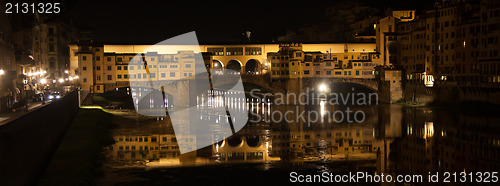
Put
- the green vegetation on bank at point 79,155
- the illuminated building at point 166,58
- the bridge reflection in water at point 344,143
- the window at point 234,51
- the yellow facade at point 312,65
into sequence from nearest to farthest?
1. the green vegetation on bank at point 79,155
2. the bridge reflection in water at point 344,143
3. the illuminated building at point 166,58
4. the yellow facade at point 312,65
5. the window at point 234,51

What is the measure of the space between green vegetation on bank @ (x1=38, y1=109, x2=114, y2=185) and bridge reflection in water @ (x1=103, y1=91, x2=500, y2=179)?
110 cm

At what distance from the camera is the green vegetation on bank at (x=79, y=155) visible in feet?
60.1

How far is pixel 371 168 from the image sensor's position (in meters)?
24.4

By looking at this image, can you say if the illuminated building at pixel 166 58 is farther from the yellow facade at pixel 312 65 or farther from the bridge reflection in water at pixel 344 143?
the bridge reflection in water at pixel 344 143

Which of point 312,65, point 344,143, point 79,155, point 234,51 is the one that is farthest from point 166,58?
point 79,155

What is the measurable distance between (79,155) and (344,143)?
16.2 meters

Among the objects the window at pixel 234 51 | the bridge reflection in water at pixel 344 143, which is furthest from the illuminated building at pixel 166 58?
the bridge reflection in water at pixel 344 143

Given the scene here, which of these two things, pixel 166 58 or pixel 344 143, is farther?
pixel 166 58

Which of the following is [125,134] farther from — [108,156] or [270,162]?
[270,162]

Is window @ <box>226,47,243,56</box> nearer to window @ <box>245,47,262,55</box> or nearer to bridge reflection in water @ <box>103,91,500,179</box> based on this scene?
window @ <box>245,47,262,55</box>

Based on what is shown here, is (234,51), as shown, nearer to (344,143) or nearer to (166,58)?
(166,58)

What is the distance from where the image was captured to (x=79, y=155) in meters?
22.5

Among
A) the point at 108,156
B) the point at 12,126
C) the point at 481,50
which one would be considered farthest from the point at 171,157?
the point at 481,50

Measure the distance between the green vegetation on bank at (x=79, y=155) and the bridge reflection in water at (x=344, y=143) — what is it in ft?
3.60
